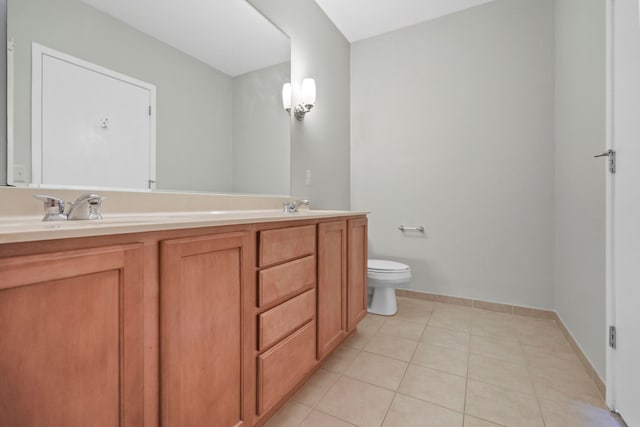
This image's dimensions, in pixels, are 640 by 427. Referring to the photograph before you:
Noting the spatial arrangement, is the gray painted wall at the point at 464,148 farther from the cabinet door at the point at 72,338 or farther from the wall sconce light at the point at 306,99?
the cabinet door at the point at 72,338

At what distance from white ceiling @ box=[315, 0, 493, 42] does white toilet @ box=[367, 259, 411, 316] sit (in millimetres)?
2117

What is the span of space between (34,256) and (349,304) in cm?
144

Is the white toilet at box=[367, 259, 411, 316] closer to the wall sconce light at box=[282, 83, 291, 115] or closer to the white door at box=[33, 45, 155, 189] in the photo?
the wall sconce light at box=[282, 83, 291, 115]

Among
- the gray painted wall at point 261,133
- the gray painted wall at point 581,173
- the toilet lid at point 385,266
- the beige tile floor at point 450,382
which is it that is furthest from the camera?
the toilet lid at point 385,266

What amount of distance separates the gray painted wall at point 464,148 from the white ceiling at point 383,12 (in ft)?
0.27

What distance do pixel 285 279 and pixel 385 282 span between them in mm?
1242

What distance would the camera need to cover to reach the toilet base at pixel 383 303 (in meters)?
2.28

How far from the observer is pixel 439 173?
2.50 meters

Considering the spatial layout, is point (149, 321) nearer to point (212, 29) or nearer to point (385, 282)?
point (212, 29)

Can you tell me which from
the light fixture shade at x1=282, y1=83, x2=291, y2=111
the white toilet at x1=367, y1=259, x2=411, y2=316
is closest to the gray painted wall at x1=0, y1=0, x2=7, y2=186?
the light fixture shade at x1=282, y1=83, x2=291, y2=111

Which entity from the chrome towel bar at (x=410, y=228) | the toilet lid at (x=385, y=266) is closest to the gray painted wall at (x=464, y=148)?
the chrome towel bar at (x=410, y=228)

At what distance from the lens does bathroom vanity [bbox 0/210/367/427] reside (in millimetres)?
502

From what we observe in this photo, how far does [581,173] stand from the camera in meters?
1.62

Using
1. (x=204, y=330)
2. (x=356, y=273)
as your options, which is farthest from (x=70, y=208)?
(x=356, y=273)
